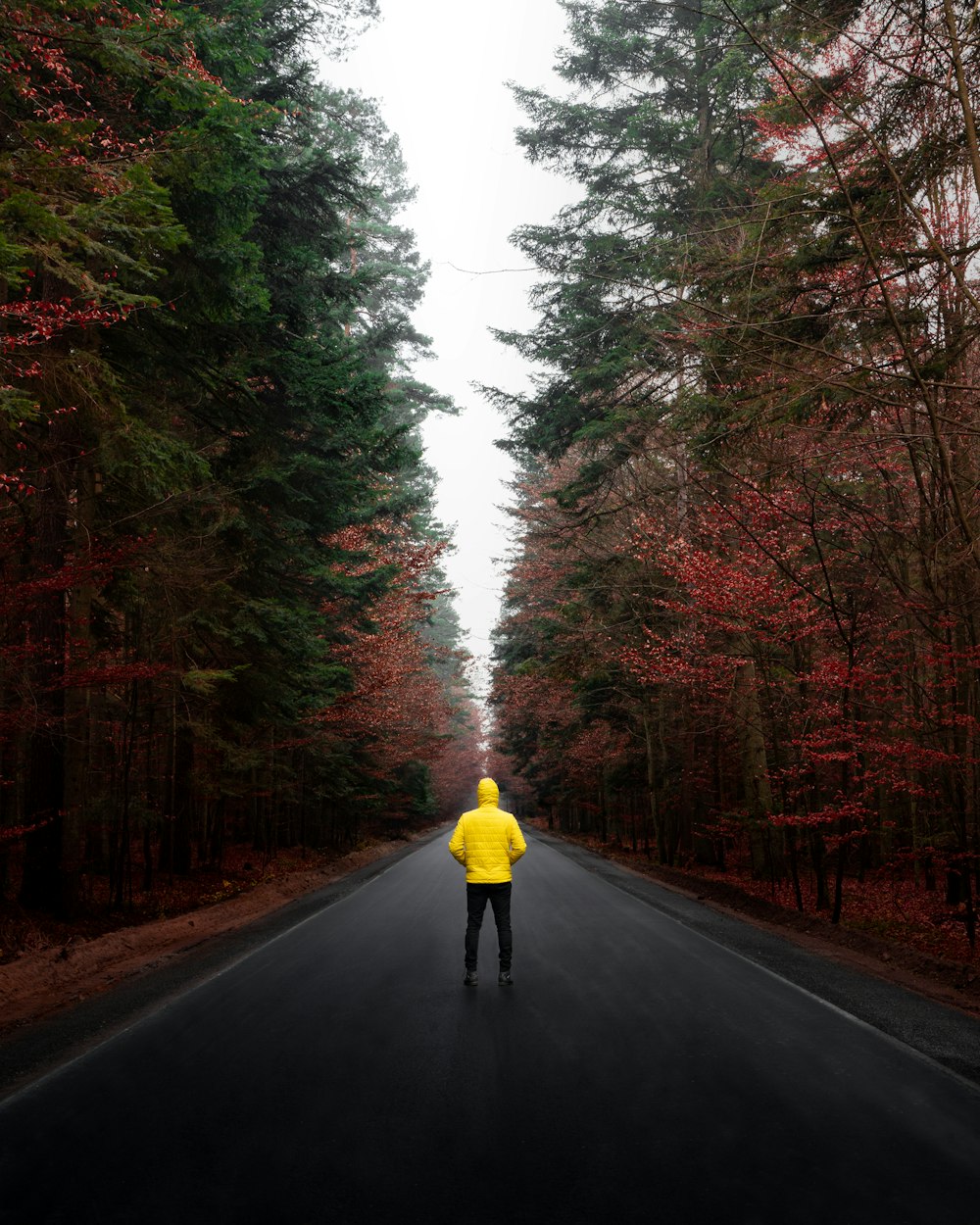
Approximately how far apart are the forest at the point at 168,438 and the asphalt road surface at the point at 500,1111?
453 centimetres

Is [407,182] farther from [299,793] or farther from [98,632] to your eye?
[98,632]

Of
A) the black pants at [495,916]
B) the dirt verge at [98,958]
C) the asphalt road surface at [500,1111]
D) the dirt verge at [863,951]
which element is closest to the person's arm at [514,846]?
the black pants at [495,916]

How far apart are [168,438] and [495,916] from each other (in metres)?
7.23

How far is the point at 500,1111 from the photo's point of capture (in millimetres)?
4457

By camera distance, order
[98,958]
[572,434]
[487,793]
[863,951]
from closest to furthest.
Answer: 1. [487,793]
2. [98,958]
3. [863,951]
4. [572,434]

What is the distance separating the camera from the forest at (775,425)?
22.8 feet

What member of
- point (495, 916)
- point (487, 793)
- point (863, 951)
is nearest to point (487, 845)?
point (487, 793)

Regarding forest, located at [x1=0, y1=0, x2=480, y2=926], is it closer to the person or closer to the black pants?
the person

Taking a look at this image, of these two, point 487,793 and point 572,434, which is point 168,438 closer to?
point 487,793

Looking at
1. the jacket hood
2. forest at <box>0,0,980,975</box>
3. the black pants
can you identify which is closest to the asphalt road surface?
the black pants

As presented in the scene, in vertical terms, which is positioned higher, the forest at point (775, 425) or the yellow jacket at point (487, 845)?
the forest at point (775, 425)

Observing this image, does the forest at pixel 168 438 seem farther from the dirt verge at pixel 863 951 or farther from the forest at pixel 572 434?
the dirt verge at pixel 863 951

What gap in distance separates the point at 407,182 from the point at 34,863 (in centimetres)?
3935

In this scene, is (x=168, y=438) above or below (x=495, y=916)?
above
